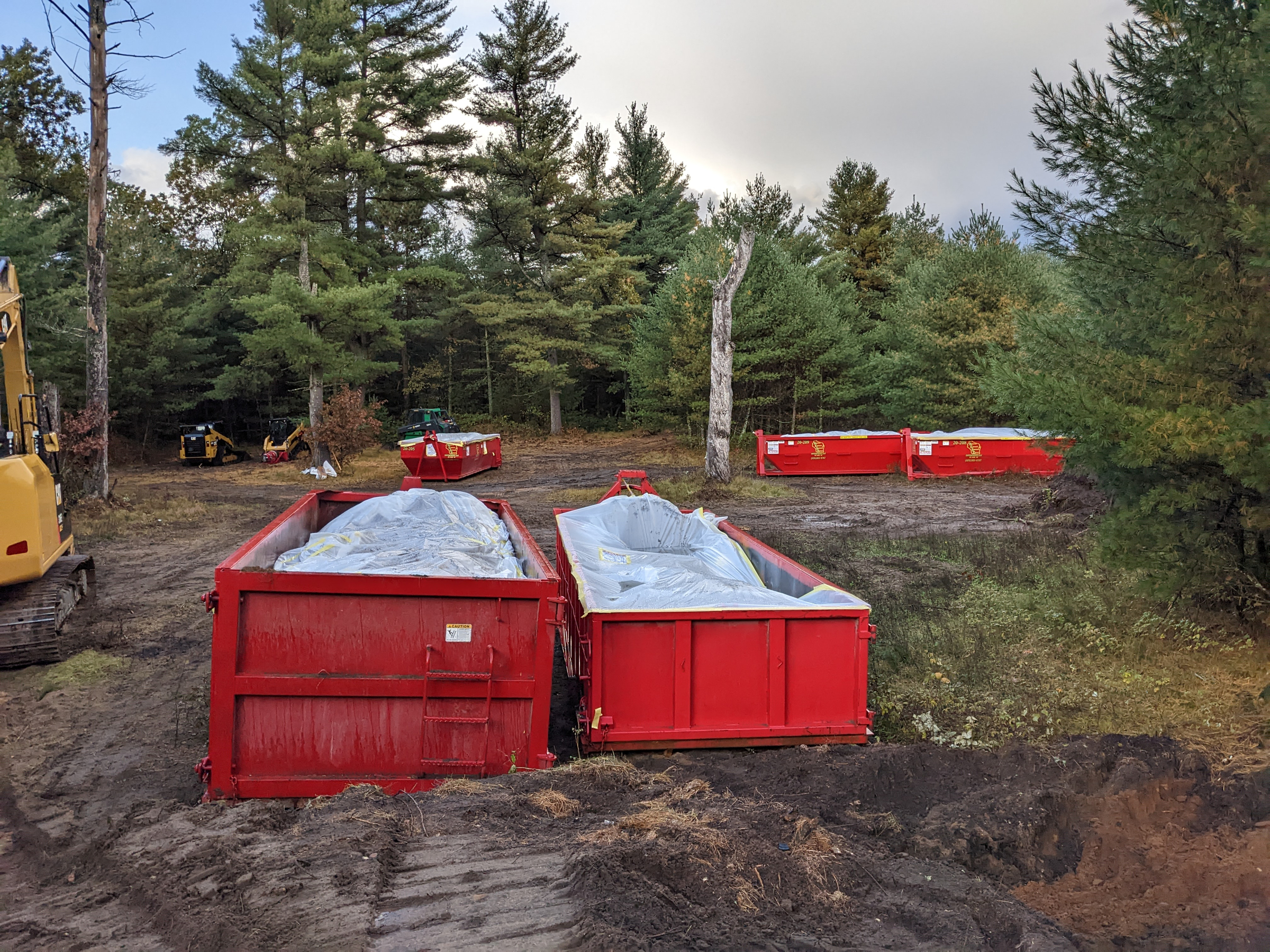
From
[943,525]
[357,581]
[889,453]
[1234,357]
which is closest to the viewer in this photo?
[357,581]

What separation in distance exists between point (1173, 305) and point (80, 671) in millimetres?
9076

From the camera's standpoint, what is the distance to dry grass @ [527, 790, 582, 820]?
4.11 m

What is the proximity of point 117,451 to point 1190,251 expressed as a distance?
34.7m

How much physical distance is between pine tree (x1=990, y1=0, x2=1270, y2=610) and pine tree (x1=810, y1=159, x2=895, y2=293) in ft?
104

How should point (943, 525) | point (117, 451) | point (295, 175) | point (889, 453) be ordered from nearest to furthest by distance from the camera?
point (943, 525) → point (889, 453) → point (295, 175) → point (117, 451)

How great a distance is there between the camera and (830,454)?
2192 cm

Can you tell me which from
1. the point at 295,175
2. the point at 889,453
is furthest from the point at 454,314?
the point at 889,453

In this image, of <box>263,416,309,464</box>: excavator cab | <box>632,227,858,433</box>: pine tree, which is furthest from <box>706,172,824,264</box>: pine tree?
<box>263,416,309,464</box>: excavator cab

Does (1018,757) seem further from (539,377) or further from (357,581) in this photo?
(539,377)

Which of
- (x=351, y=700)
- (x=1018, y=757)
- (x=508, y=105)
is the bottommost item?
(x=1018, y=757)

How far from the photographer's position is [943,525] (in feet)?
45.8

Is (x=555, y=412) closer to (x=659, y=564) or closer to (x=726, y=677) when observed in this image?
(x=659, y=564)

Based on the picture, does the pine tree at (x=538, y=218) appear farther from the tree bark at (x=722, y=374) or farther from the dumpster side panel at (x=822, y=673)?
the dumpster side panel at (x=822, y=673)

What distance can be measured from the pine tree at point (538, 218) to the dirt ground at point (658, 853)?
2932cm
